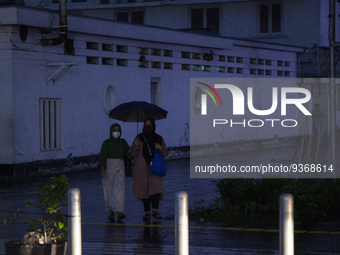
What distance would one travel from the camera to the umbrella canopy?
60.6 feet

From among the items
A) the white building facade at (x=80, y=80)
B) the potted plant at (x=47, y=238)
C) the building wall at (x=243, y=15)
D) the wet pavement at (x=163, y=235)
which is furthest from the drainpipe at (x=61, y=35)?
the building wall at (x=243, y=15)

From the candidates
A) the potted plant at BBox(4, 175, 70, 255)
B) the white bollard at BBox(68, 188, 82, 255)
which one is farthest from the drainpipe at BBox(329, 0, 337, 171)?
the white bollard at BBox(68, 188, 82, 255)

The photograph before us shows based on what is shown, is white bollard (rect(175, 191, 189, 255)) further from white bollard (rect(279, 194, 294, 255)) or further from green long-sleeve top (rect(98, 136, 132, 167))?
green long-sleeve top (rect(98, 136, 132, 167))

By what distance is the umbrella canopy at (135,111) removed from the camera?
18.5m

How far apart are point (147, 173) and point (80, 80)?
12.8m

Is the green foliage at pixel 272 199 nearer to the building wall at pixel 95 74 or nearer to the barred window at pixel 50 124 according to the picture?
the building wall at pixel 95 74

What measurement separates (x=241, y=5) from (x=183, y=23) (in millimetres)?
3328

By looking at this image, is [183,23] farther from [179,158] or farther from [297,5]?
[179,158]

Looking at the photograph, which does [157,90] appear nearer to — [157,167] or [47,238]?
[157,167]

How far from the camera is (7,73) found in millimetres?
24859

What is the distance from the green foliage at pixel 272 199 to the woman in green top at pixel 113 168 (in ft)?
6.24

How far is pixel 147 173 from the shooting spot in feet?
51.0

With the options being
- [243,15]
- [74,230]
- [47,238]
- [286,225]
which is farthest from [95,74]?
[243,15]

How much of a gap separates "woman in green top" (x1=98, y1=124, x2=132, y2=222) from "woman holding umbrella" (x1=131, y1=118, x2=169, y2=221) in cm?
25
